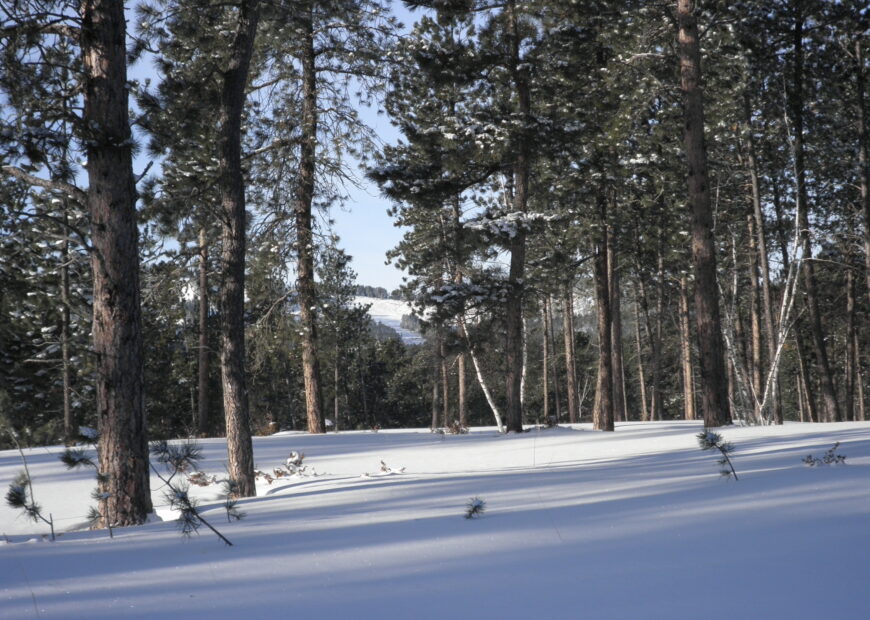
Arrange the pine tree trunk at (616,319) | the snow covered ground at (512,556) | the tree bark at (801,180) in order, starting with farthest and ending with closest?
the pine tree trunk at (616,319), the tree bark at (801,180), the snow covered ground at (512,556)

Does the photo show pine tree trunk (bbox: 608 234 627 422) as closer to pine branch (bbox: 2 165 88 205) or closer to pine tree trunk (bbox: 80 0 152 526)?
pine tree trunk (bbox: 80 0 152 526)

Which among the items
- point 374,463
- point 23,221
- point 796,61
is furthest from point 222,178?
point 796,61

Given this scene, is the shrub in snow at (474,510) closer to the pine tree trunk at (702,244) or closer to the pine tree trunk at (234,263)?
the pine tree trunk at (234,263)

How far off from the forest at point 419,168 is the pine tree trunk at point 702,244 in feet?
0.11

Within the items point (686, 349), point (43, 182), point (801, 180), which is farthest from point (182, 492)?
point (686, 349)

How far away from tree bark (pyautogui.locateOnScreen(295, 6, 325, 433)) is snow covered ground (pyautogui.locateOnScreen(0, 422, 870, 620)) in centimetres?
891

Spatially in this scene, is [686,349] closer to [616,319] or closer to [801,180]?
[616,319]

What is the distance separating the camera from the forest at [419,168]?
215 inches

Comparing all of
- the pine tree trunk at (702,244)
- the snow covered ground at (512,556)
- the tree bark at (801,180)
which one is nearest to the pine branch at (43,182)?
the snow covered ground at (512,556)

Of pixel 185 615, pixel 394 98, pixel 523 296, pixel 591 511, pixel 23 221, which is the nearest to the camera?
pixel 185 615

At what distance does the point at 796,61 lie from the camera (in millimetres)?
15133

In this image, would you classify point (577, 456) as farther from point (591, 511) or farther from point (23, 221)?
point (23, 221)

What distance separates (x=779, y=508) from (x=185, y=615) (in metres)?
2.81

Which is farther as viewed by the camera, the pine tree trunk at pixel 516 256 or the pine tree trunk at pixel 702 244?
the pine tree trunk at pixel 516 256
